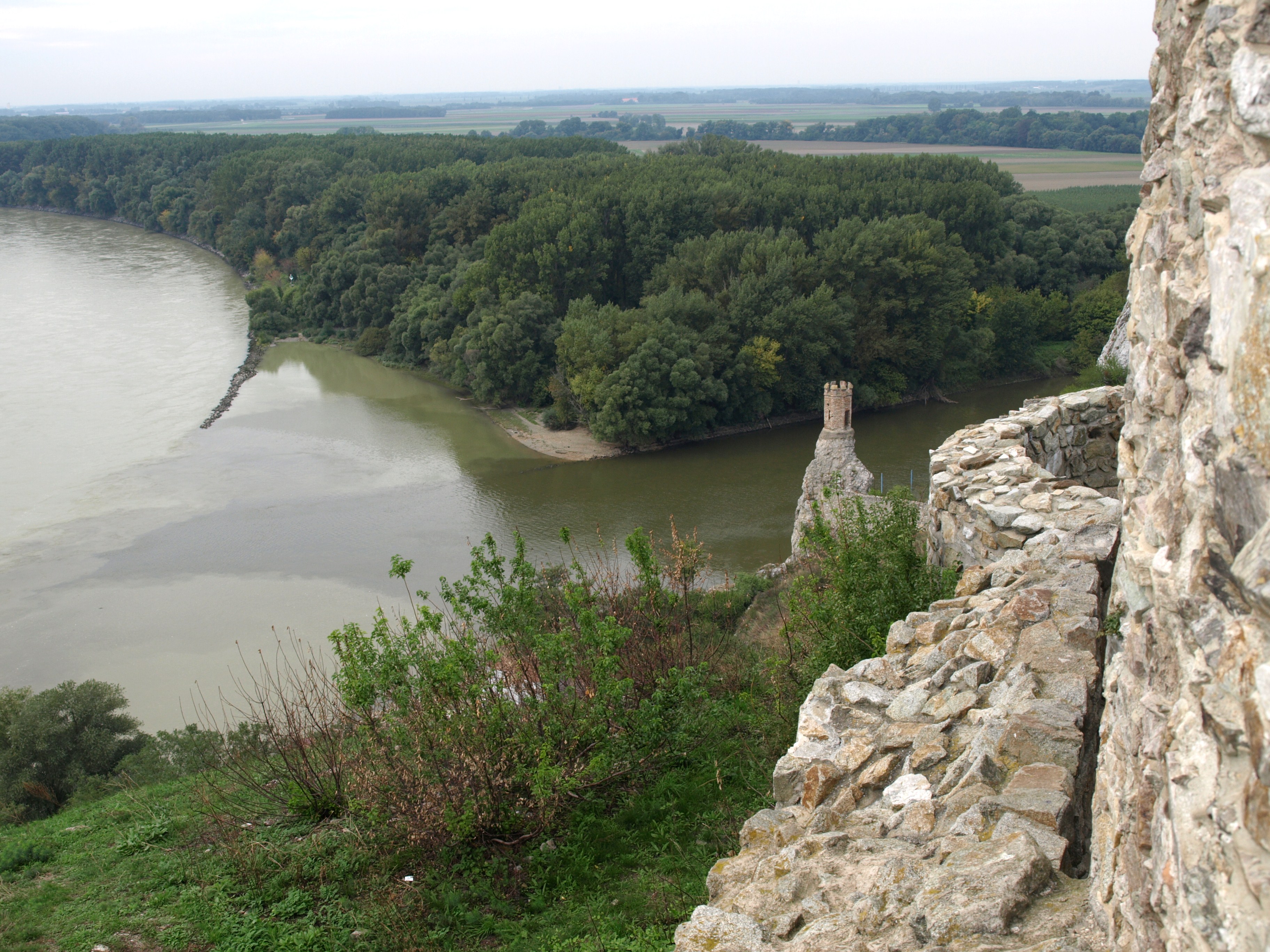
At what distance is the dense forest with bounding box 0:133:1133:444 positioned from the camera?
1382 inches

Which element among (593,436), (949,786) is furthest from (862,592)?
(593,436)

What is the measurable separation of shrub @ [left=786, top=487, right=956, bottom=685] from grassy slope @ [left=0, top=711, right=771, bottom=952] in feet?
3.74

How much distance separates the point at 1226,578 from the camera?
106 inches

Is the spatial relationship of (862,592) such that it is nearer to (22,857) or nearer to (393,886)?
(393,886)

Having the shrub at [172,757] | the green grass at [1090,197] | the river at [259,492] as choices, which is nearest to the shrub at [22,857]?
the shrub at [172,757]

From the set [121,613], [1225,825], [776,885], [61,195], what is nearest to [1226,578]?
[1225,825]

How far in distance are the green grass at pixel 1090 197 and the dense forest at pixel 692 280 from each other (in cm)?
824

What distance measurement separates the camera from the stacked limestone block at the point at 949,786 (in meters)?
4.10

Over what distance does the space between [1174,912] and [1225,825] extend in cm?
46

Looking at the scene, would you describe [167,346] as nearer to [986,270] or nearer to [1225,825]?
[986,270]

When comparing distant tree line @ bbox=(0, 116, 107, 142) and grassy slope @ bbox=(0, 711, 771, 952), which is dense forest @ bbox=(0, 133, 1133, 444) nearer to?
grassy slope @ bbox=(0, 711, 771, 952)

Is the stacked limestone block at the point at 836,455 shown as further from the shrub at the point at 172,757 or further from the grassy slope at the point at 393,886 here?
the shrub at the point at 172,757

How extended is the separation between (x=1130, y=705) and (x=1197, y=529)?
945mm

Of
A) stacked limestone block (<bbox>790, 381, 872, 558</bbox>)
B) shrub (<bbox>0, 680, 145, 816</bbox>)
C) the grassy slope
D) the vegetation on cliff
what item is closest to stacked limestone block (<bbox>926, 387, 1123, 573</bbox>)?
the vegetation on cliff
